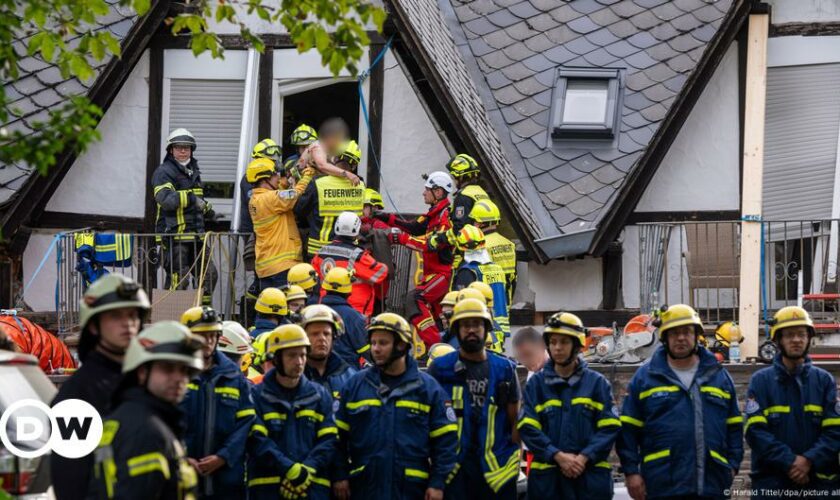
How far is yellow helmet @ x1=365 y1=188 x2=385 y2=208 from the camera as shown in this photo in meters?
18.4

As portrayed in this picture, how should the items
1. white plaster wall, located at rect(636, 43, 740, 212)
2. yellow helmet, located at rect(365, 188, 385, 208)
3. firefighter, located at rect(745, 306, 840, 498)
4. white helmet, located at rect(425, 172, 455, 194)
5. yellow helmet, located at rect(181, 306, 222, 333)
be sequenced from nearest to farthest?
yellow helmet, located at rect(181, 306, 222, 333), firefighter, located at rect(745, 306, 840, 498), white helmet, located at rect(425, 172, 455, 194), yellow helmet, located at rect(365, 188, 385, 208), white plaster wall, located at rect(636, 43, 740, 212)

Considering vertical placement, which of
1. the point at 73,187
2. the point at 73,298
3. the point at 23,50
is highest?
the point at 23,50

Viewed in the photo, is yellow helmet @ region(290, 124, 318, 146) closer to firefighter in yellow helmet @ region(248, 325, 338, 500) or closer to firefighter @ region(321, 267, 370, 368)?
firefighter @ region(321, 267, 370, 368)

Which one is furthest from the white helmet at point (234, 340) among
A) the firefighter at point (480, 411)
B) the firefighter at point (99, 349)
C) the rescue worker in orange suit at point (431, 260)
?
the firefighter at point (99, 349)

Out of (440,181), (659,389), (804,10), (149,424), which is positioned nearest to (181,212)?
(440,181)

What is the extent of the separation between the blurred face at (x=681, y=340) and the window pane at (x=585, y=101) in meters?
7.54

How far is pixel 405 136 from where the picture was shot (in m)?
19.3

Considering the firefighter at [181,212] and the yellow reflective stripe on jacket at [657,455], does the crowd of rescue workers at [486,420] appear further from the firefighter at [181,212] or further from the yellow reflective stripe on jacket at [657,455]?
the firefighter at [181,212]

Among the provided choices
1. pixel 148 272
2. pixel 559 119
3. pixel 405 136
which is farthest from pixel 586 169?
pixel 148 272

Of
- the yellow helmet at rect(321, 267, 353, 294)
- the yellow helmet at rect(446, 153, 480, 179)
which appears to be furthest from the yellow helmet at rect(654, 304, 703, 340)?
the yellow helmet at rect(446, 153, 480, 179)

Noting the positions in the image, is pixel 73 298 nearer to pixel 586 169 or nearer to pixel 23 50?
pixel 23 50

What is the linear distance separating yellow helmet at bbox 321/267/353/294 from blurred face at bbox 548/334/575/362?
138 inches

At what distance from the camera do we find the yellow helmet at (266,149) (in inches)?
710

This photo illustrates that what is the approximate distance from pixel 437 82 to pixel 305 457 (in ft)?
23.8
